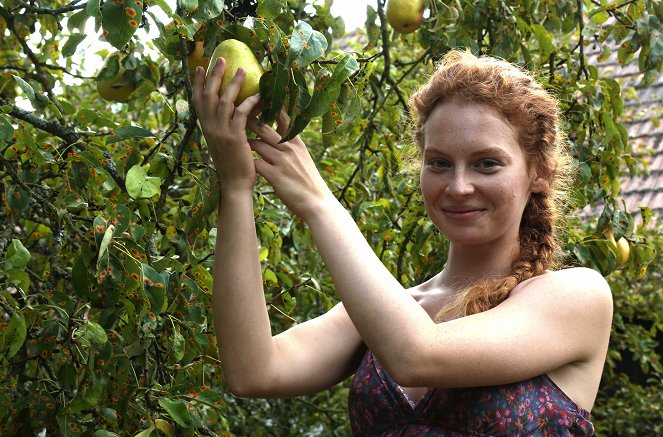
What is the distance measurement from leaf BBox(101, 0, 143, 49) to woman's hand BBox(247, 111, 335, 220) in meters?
Answer: 0.26

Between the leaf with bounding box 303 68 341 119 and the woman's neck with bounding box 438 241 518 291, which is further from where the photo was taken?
the woman's neck with bounding box 438 241 518 291

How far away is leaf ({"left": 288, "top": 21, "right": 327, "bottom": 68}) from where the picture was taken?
1371 millimetres

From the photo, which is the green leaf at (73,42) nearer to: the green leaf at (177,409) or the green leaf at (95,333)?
the green leaf at (95,333)

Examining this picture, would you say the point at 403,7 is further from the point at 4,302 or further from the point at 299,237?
the point at 4,302

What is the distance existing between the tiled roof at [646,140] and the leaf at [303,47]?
362 centimetres

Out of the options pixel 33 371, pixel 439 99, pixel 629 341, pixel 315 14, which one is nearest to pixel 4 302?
pixel 439 99

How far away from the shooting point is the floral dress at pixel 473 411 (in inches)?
61.1

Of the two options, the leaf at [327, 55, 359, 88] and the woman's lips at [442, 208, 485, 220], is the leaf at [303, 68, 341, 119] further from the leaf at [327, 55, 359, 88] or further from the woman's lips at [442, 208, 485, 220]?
the woman's lips at [442, 208, 485, 220]

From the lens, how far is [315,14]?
2801mm

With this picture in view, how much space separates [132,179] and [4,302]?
1.01 ft

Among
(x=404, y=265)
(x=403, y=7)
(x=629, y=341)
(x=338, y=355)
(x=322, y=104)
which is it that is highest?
(x=403, y=7)

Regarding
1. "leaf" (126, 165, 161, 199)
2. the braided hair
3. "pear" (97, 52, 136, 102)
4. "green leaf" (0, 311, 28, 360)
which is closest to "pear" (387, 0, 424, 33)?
the braided hair

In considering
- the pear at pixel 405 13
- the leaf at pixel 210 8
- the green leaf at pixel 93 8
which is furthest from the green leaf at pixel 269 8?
the pear at pixel 405 13

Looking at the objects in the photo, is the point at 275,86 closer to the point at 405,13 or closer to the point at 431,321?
the point at 431,321
